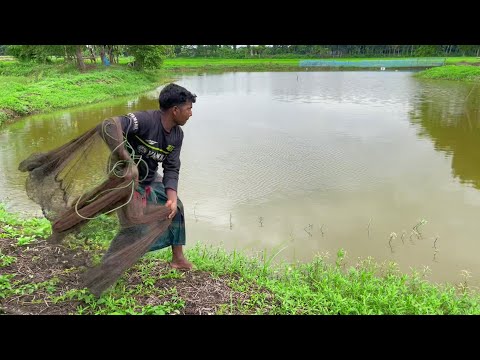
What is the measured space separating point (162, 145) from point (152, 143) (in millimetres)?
74

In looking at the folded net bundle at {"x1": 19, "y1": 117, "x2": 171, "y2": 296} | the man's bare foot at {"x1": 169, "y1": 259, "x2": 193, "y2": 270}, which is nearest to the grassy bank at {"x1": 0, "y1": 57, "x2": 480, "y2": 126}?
the folded net bundle at {"x1": 19, "y1": 117, "x2": 171, "y2": 296}

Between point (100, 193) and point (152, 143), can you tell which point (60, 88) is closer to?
point (152, 143)

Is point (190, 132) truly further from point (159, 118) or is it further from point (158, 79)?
point (158, 79)

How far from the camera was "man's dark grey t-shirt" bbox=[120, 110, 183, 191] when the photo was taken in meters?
2.45

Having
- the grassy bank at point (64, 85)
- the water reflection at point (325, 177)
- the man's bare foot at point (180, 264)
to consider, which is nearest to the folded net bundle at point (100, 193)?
the man's bare foot at point (180, 264)

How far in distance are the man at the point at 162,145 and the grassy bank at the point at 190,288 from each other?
0.35 metres

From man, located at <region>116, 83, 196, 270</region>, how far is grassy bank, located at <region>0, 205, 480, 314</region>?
346 mm

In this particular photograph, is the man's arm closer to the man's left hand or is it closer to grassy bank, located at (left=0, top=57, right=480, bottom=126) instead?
the man's left hand

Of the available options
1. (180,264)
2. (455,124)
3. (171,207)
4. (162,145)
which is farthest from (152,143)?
(455,124)

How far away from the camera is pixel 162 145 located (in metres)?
2.55

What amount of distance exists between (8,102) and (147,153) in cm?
1050

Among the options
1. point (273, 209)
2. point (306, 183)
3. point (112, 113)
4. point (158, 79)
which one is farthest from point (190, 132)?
point (158, 79)

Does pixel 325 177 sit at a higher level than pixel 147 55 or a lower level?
lower

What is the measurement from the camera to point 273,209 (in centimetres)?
511
